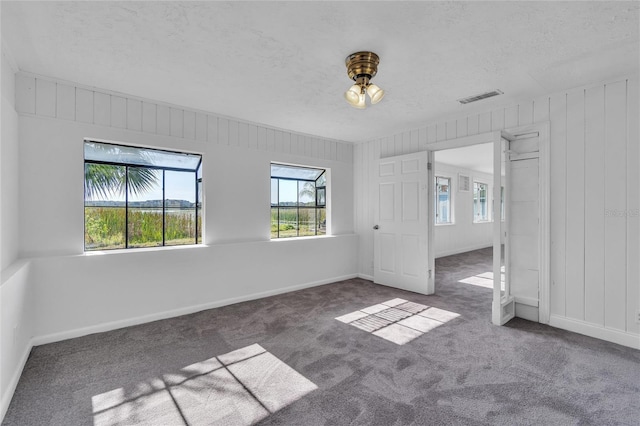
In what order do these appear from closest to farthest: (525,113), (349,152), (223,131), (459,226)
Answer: (525,113)
(223,131)
(349,152)
(459,226)

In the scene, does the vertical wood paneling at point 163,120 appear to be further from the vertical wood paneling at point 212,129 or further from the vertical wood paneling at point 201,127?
the vertical wood paneling at point 212,129

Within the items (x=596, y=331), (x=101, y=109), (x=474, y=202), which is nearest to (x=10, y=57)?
(x=101, y=109)

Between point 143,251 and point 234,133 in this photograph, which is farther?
point 234,133

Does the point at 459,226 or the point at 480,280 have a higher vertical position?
the point at 459,226

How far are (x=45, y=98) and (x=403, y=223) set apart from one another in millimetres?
4654

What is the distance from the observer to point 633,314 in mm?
2725

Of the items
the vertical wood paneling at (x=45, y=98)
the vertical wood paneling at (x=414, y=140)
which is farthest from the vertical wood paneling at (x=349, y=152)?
the vertical wood paneling at (x=45, y=98)

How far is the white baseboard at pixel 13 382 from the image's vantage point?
71.4 inches

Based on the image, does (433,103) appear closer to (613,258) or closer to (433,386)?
(613,258)

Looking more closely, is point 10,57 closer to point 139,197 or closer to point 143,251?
point 139,197

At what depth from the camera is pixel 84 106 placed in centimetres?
304

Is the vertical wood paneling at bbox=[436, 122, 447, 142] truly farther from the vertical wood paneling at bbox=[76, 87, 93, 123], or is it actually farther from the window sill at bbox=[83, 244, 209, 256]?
the vertical wood paneling at bbox=[76, 87, 93, 123]

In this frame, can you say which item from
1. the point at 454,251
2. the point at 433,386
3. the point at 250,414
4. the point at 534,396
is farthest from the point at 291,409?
the point at 454,251

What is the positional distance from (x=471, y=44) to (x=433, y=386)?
8.53 feet
